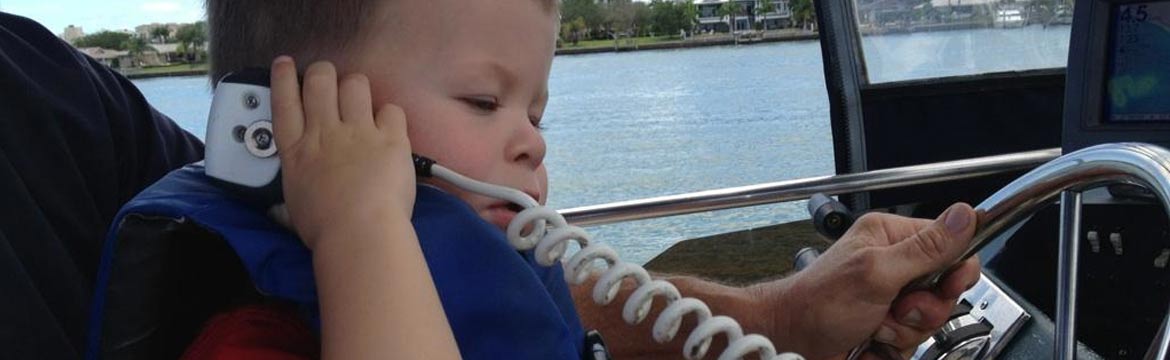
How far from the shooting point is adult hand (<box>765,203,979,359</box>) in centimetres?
132

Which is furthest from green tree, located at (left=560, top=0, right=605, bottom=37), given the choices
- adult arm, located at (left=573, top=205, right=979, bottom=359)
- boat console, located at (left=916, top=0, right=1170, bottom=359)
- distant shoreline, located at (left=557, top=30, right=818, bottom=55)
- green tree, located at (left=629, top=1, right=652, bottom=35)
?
adult arm, located at (left=573, top=205, right=979, bottom=359)

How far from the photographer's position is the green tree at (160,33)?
2.90m

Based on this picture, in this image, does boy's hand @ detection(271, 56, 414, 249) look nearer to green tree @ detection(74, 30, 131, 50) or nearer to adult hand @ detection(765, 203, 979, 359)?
adult hand @ detection(765, 203, 979, 359)

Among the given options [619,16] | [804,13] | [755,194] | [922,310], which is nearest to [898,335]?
[922,310]

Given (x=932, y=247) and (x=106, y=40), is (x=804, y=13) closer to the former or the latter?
(x=106, y=40)

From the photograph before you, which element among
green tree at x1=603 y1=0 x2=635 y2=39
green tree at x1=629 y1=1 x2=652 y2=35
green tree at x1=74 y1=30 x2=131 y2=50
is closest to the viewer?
green tree at x1=74 y1=30 x2=131 y2=50

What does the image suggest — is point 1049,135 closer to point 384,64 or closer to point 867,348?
point 867,348

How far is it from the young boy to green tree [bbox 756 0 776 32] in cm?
514

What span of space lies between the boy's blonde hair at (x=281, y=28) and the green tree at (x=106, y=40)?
89 cm

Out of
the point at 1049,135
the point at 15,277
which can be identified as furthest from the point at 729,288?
the point at 1049,135

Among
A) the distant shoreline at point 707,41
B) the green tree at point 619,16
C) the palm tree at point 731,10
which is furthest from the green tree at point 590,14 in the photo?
the palm tree at point 731,10

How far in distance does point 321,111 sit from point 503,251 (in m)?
0.17

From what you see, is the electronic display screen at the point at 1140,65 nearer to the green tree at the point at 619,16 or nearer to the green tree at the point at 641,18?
the green tree at the point at 619,16

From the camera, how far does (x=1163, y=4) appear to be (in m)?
2.79
